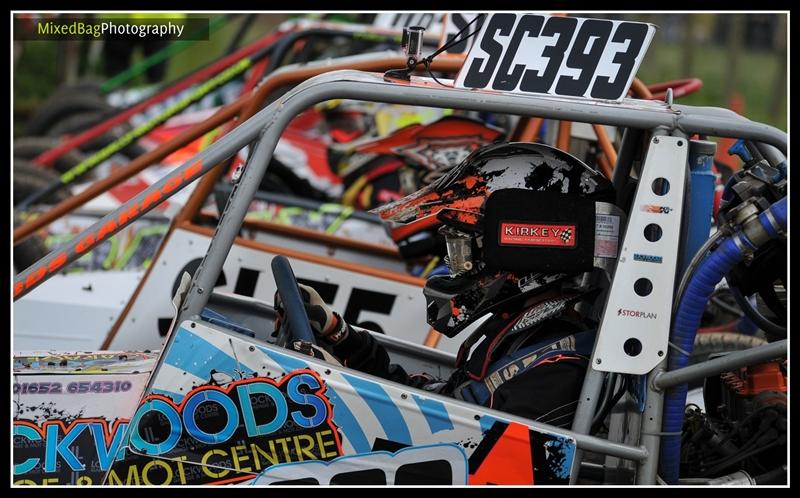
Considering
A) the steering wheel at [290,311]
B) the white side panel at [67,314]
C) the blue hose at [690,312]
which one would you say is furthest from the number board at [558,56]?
the white side panel at [67,314]

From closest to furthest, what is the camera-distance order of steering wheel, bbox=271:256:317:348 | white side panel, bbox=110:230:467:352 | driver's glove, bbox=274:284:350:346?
1. steering wheel, bbox=271:256:317:348
2. driver's glove, bbox=274:284:350:346
3. white side panel, bbox=110:230:467:352

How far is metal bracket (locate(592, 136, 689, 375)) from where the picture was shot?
267 centimetres

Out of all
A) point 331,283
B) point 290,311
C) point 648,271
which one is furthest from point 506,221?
point 331,283

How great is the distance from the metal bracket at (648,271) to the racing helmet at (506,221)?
0.15m

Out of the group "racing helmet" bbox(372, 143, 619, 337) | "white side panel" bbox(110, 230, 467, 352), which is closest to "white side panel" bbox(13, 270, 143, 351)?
"white side panel" bbox(110, 230, 467, 352)

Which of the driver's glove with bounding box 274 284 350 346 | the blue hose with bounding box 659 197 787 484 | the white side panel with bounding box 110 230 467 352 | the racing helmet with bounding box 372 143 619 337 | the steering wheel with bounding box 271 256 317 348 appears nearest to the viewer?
the blue hose with bounding box 659 197 787 484

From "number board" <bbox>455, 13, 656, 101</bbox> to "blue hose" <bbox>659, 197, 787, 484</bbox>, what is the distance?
47cm

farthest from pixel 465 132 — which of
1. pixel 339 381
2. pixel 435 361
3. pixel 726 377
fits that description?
pixel 339 381

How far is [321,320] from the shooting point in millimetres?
3279

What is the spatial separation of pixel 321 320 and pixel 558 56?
3.62 ft

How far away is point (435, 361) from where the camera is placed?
3775 mm

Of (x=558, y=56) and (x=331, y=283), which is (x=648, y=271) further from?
(x=331, y=283)

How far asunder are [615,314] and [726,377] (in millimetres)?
633

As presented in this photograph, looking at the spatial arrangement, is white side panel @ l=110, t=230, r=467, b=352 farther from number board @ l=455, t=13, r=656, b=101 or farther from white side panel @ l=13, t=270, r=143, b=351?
number board @ l=455, t=13, r=656, b=101
